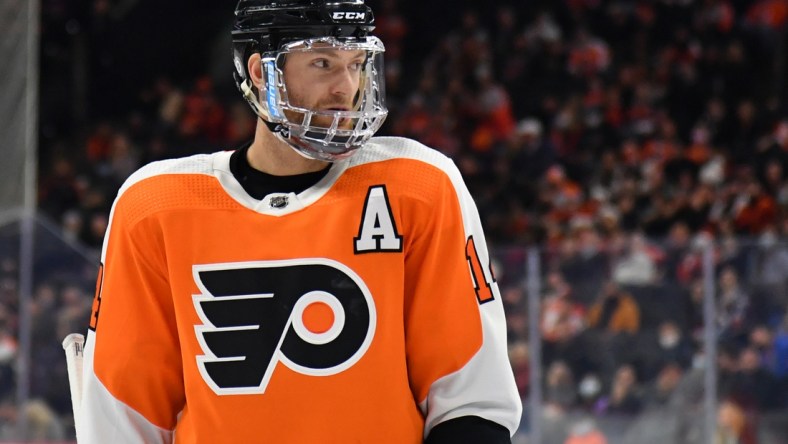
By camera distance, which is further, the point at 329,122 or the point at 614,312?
the point at 614,312

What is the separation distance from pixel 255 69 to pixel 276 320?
365 millimetres

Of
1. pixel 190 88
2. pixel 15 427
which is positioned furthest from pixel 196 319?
pixel 190 88

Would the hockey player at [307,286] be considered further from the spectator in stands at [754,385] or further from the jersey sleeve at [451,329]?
the spectator in stands at [754,385]

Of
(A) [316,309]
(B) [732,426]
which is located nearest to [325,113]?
(A) [316,309]

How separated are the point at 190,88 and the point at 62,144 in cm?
142

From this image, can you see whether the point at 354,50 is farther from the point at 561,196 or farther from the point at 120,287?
the point at 561,196

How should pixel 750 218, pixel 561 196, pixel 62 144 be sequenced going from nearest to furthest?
pixel 750 218 → pixel 561 196 → pixel 62 144

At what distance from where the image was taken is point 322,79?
1.87 meters

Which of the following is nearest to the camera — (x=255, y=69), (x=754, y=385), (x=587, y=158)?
(x=255, y=69)

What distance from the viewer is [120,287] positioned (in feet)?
6.30

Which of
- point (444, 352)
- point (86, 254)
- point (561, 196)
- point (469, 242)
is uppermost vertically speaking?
point (469, 242)

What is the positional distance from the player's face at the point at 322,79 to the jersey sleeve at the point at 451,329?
0.18m

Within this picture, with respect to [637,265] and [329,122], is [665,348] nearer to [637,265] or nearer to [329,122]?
[637,265]

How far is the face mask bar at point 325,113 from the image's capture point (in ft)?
6.00
